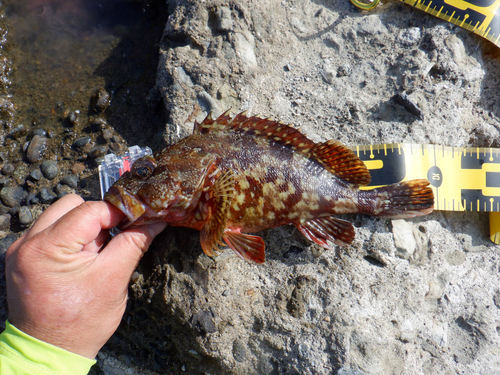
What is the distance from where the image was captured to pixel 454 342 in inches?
127

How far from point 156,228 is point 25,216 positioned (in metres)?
1.93

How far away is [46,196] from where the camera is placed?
3887mm

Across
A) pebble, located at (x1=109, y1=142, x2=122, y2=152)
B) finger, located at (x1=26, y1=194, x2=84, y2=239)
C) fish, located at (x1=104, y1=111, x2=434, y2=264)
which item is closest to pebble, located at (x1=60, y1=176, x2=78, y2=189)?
pebble, located at (x1=109, y1=142, x2=122, y2=152)

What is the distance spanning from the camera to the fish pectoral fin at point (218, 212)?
279 centimetres

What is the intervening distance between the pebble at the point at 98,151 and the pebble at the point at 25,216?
0.97 metres

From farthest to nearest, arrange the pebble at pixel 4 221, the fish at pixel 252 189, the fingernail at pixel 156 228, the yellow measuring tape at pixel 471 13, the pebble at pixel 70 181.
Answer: the pebble at pixel 70 181, the pebble at pixel 4 221, the yellow measuring tape at pixel 471 13, the fingernail at pixel 156 228, the fish at pixel 252 189

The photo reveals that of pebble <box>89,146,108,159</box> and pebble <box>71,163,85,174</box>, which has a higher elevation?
pebble <box>89,146,108,159</box>

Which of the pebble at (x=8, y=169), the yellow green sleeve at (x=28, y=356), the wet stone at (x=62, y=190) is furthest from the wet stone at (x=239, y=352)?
the pebble at (x=8, y=169)

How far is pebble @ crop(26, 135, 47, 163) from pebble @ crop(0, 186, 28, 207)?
15.1 inches

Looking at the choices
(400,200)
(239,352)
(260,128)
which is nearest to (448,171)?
(400,200)

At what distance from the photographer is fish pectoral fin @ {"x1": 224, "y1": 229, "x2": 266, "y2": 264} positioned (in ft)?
9.55

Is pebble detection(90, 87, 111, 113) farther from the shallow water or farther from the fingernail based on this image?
the fingernail

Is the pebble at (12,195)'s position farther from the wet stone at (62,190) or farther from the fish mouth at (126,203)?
the fish mouth at (126,203)

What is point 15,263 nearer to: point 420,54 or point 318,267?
point 318,267
